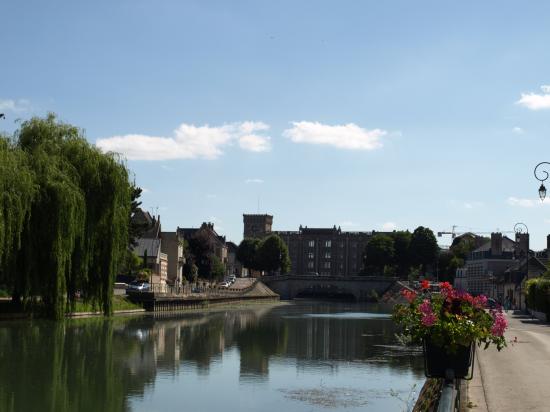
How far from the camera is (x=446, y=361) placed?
9586 millimetres

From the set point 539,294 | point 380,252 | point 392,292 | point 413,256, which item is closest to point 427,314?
point 539,294

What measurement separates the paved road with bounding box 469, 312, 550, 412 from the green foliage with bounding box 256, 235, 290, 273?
487 ft

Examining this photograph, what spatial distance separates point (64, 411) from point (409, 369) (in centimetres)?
1436

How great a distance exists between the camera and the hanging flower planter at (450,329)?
30.9 feet

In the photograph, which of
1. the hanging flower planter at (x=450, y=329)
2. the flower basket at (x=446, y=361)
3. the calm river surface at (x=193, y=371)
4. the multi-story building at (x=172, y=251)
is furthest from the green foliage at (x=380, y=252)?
the flower basket at (x=446, y=361)

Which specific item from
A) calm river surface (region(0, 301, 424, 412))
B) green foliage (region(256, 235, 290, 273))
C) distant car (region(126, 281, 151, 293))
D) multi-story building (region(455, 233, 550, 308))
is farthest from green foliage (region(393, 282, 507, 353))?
green foliage (region(256, 235, 290, 273))

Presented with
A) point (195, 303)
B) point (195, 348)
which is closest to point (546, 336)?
point (195, 348)

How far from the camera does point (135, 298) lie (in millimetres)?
72188

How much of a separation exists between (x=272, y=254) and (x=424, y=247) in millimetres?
36674

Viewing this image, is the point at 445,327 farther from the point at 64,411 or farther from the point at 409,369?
the point at 409,369

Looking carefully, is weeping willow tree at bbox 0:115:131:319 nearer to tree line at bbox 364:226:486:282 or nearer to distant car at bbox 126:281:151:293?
distant car at bbox 126:281:151:293

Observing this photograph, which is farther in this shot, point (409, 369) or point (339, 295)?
point (339, 295)

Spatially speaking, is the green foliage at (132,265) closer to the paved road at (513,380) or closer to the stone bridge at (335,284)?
the stone bridge at (335,284)

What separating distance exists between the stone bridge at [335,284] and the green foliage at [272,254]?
485 inches
